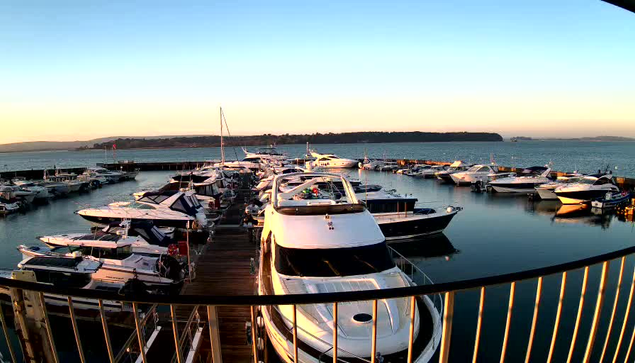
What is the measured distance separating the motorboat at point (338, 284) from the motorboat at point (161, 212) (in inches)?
458

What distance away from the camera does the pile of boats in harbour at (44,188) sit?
3014cm

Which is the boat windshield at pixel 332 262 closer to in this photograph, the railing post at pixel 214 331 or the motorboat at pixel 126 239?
the railing post at pixel 214 331

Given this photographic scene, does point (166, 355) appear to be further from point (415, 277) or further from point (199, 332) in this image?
point (415, 277)

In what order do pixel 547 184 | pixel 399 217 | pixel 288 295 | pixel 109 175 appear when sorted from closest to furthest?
pixel 288 295, pixel 399 217, pixel 547 184, pixel 109 175

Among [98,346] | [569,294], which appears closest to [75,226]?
[98,346]

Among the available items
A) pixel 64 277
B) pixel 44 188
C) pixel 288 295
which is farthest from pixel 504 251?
pixel 44 188

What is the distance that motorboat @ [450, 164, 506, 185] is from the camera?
3872 cm

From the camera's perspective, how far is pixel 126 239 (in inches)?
534

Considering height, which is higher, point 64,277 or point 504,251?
point 64,277

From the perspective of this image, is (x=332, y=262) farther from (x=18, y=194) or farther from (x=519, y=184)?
(x=18, y=194)

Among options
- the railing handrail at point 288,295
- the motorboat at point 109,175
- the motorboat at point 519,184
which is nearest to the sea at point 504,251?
the motorboat at point 519,184

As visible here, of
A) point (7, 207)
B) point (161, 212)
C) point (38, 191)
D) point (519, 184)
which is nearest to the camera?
point (161, 212)

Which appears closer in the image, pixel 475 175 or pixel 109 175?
pixel 475 175

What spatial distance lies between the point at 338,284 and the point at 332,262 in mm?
552
